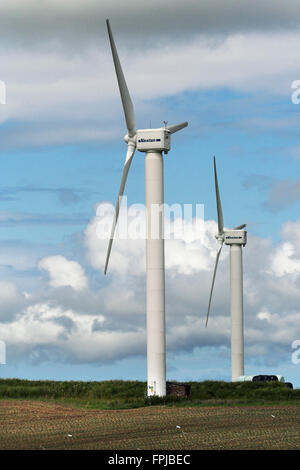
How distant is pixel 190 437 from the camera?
4403 cm

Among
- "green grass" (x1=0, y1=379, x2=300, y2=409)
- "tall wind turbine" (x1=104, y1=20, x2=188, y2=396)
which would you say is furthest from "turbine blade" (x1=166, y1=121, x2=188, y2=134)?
"green grass" (x1=0, y1=379, x2=300, y2=409)

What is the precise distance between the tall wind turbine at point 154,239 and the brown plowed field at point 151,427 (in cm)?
494

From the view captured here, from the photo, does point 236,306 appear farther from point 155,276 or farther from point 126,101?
point 126,101

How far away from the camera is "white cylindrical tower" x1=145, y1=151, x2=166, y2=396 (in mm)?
68000

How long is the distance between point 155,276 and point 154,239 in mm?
2820

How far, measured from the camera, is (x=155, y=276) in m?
67.9

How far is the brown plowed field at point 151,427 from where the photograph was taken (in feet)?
136

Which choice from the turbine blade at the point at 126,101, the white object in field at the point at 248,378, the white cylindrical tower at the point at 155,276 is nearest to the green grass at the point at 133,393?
the white cylindrical tower at the point at 155,276

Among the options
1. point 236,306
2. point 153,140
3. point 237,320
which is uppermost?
→ point 153,140

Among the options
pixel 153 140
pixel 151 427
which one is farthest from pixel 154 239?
pixel 151 427

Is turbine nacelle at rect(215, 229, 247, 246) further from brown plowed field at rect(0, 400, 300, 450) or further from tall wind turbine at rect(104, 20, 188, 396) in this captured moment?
brown plowed field at rect(0, 400, 300, 450)
